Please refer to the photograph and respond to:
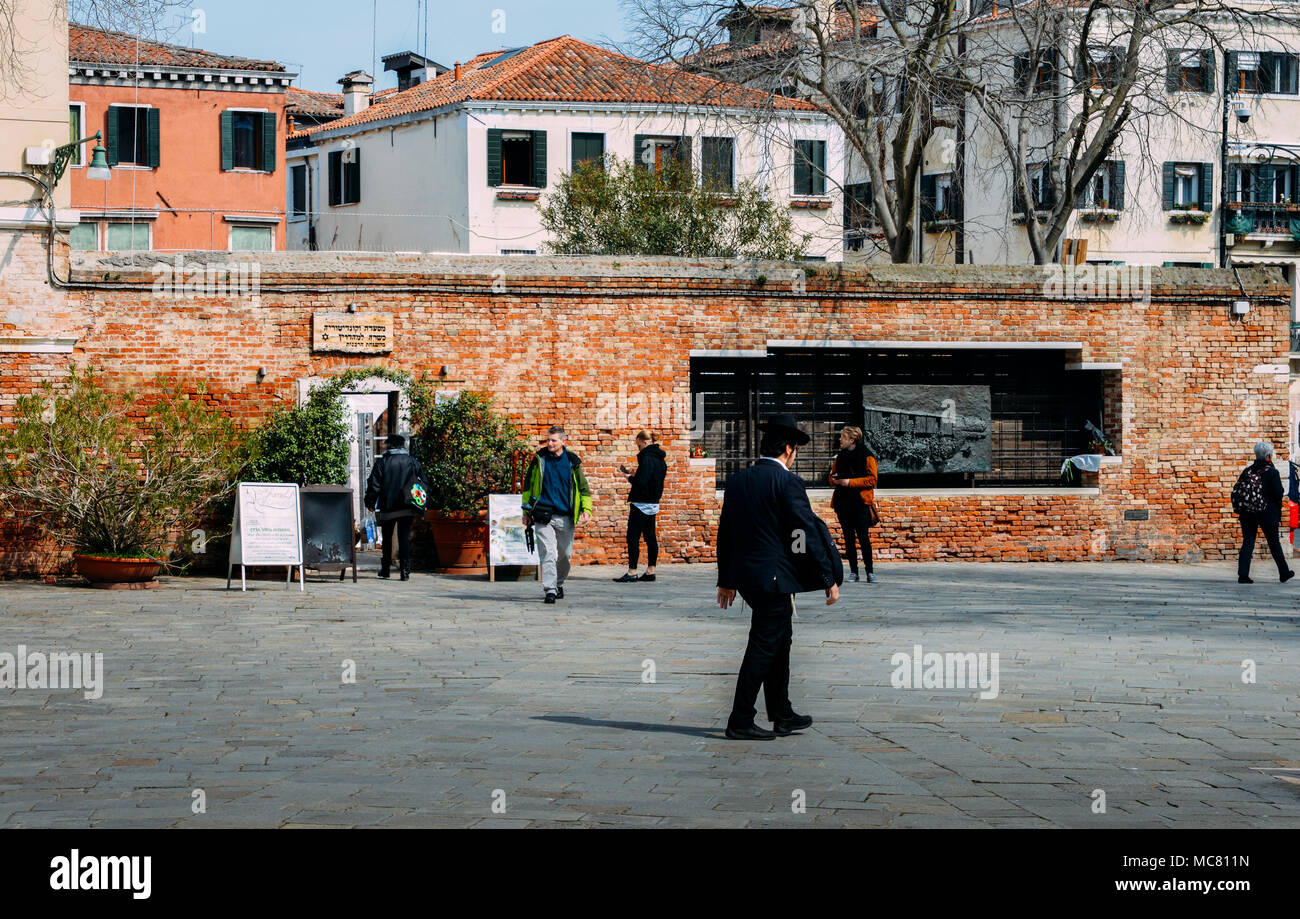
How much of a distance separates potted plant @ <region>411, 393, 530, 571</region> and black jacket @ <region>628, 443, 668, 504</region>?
76.3 inches

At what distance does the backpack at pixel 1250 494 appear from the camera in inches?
731

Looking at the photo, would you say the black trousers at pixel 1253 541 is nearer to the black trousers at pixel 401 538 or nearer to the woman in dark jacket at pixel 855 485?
the woman in dark jacket at pixel 855 485

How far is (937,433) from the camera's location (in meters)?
21.5

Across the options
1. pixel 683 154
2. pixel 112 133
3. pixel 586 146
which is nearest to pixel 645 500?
pixel 683 154

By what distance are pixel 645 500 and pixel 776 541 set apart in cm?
899

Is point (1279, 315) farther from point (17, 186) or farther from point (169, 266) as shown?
point (17, 186)

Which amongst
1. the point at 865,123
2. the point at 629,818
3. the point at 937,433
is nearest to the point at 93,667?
the point at 629,818

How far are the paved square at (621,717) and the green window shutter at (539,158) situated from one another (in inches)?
1137

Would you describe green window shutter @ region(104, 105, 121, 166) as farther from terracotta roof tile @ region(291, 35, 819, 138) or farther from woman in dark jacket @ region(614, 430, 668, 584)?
woman in dark jacket @ region(614, 430, 668, 584)

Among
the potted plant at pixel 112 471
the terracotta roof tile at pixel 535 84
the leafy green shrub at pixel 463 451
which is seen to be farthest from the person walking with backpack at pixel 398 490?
the terracotta roof tile at pixel 535 84

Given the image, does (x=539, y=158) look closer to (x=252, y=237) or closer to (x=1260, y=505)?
(x=252, y=237)

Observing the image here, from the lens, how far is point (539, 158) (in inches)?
1710

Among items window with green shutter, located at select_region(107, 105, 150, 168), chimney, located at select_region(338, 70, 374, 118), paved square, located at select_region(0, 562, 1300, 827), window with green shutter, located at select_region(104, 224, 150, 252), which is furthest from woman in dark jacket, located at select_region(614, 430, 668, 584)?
chimney, located at select_region(338, 70, 374, 118)

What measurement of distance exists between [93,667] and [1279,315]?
58.1ft
